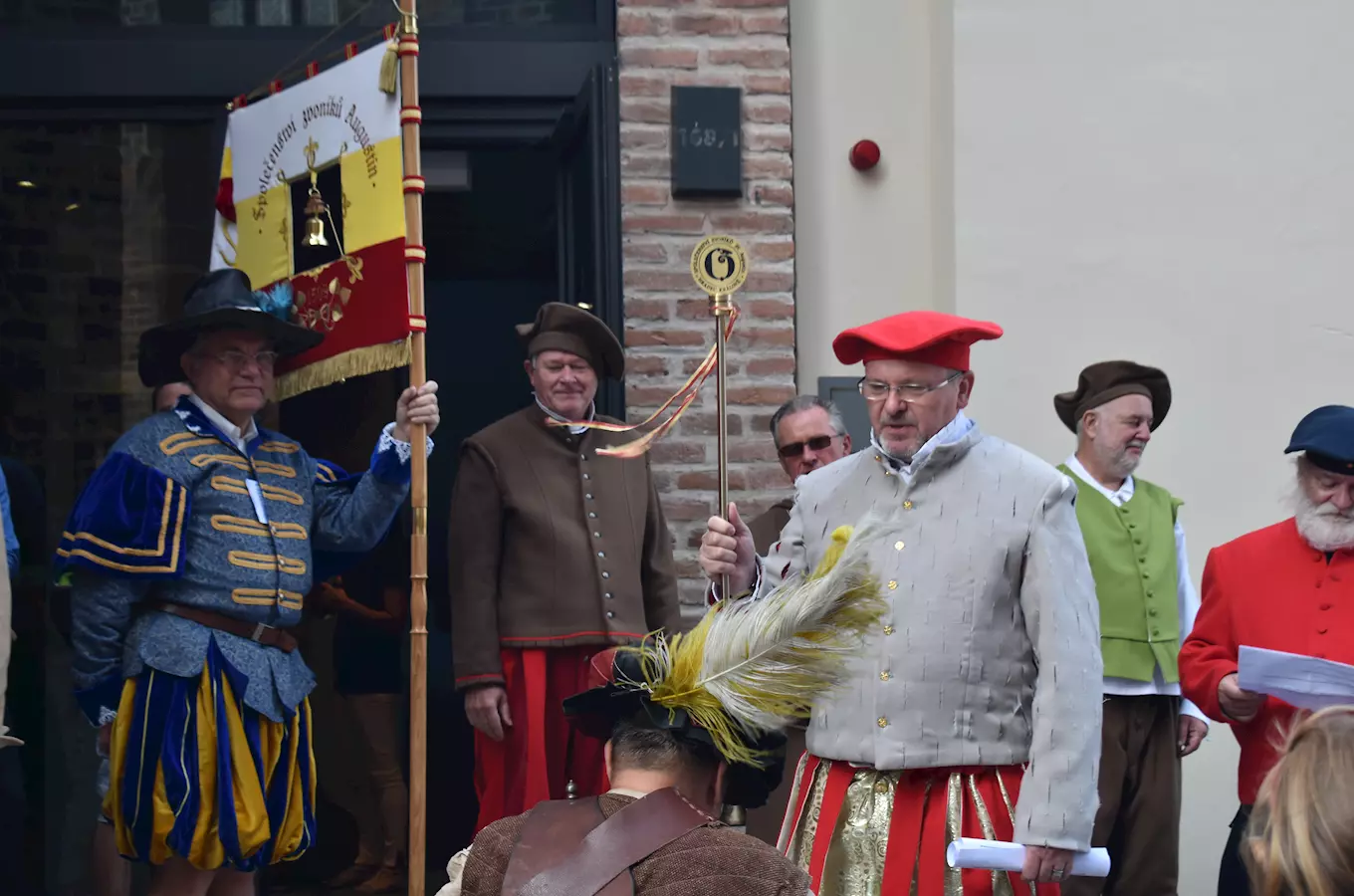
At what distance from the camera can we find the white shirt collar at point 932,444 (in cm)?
381

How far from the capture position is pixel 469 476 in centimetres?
519

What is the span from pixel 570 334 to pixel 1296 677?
7.05 feet

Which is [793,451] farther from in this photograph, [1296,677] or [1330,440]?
[1296,677]

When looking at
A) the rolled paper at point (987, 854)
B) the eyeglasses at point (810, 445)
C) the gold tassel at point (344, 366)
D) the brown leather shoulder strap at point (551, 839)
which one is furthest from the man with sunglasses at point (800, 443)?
the brown leather shoulder strap at point (551, 839)

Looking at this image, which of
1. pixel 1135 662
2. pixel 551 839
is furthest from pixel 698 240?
pixel 551 839

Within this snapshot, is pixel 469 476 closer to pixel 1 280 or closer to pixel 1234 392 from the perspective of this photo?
pixel 1234 392

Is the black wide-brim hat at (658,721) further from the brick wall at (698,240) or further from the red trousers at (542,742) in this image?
the brick wall at (698,240)

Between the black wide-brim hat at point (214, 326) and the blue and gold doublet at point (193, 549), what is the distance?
0.21 meters

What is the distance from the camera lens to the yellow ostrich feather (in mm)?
2885

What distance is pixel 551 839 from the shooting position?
8.94 feet

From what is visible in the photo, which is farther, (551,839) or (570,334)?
(570,334)

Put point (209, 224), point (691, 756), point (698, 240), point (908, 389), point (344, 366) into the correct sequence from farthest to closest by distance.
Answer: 1. point (209, 224)
2. point (698, 240)
3. point (344, 366)
4. point (908, 389)
5. point (691, 756)

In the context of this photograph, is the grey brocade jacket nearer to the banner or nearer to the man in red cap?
the man in red cap

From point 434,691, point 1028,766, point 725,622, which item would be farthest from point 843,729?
point 434,691
